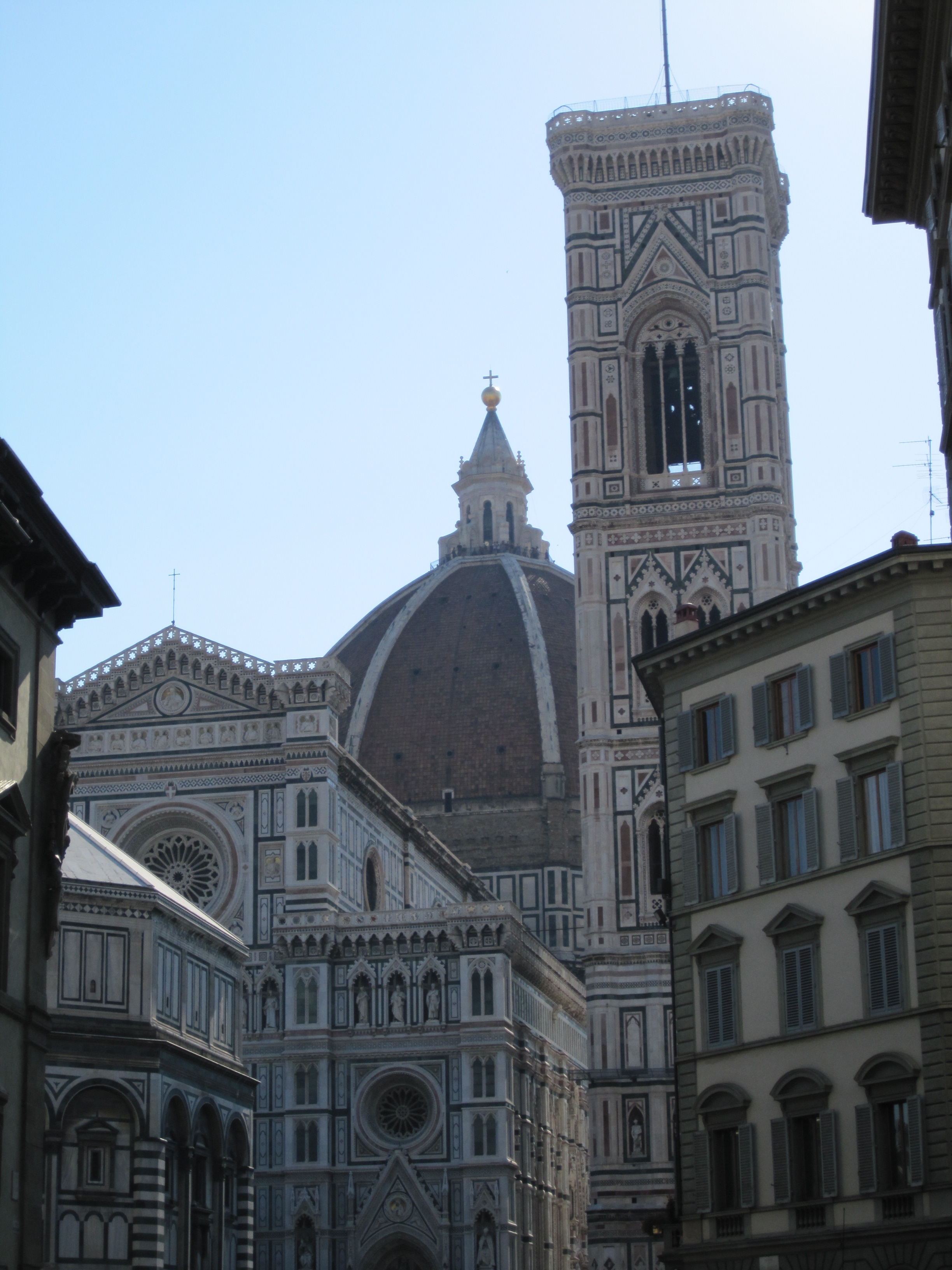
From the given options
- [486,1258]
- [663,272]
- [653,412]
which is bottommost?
[486,1258]

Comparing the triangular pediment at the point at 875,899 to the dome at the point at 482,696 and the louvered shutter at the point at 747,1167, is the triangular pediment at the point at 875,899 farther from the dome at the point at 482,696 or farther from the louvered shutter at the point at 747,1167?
the dome at the point at 482,696

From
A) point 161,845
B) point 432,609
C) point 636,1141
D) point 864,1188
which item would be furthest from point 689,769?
point 432,609

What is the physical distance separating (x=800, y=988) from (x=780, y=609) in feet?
16.5

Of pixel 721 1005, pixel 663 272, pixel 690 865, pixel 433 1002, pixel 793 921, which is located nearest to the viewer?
pixel 793 921

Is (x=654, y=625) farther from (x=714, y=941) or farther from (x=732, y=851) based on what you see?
(x=714, y=941)

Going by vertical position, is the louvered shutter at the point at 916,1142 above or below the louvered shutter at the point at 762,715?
below

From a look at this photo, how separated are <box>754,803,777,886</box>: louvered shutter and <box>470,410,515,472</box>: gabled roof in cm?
9514

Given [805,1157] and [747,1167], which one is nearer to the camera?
[805,1157]

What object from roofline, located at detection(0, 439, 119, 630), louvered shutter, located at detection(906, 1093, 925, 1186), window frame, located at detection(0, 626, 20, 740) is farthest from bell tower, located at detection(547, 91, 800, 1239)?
window frame, located at detection(0, 626, 20, 740)

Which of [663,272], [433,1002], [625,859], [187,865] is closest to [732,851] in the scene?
[625,859]

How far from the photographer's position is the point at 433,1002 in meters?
60.1

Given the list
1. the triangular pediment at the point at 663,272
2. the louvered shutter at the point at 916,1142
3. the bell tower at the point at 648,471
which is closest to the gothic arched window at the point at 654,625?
the bell tower at the point at 648,471

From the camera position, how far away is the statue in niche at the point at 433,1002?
197 feet

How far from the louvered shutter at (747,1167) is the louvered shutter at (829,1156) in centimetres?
119
